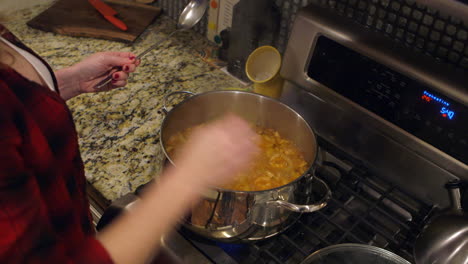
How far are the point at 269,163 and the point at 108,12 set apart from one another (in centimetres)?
98

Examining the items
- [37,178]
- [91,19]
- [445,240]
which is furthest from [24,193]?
[91,19]

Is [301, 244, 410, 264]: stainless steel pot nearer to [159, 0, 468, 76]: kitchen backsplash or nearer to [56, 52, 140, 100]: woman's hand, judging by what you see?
[159, 0, 468, 76]: kitchen backsplash

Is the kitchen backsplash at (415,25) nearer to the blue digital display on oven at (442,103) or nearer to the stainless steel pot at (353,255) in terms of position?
the blue digital display on oven at (442,103)

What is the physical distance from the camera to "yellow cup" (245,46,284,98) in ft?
3.76

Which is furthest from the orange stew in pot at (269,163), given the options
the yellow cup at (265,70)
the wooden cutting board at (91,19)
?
the wooden cutting board at (91,19)

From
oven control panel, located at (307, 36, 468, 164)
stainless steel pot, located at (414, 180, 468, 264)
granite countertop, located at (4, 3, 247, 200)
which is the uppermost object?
oven control panel, located at (307, 36, 468, 164)

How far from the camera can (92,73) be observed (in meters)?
1.09

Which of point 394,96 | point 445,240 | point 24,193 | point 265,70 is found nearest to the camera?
point 24,193

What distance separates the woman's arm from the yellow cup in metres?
0.22

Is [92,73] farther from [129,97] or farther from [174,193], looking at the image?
[174,193]

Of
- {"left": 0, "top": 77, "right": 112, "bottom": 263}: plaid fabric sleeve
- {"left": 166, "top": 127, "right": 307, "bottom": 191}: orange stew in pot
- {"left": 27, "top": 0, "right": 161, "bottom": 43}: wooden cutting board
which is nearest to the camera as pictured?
{"left": 0, "top": 77, "right": 112, "bottom": 263}: plaid fabric sleeve

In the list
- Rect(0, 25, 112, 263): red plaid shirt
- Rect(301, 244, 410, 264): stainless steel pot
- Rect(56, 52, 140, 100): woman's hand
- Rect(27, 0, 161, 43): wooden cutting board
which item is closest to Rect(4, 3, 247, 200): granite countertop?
Rect(27, 0, 161, 43): wooden cutting board

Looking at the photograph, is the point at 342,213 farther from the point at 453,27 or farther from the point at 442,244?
the point at 453,27

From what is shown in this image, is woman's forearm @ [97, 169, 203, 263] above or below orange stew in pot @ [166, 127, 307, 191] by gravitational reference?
above
